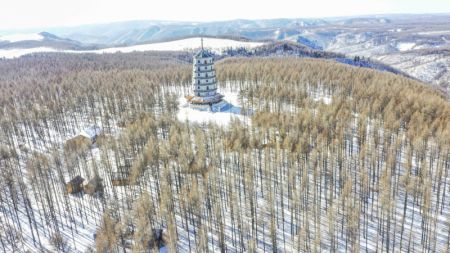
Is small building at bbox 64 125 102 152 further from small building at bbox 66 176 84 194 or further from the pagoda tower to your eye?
the pagoda tower

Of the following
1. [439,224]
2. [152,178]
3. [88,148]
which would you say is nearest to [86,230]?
[152,178]

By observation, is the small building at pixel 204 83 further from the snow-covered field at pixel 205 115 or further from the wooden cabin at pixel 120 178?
the wooden cabin at pixel 120 178

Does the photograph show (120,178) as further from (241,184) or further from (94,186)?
(241,184)

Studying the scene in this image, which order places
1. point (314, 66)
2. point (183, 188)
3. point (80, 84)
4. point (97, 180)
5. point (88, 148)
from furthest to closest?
1. point (314, 66)
2. point (80, 84)
3. point (88, 148)
4. point (97, 180)
5. point (183, 188)

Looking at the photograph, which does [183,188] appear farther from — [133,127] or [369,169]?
[369,169]

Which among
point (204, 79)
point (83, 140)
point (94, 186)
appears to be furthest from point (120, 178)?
point (204, 79)
